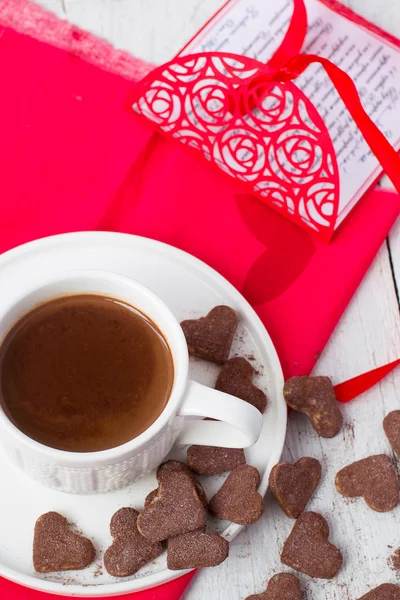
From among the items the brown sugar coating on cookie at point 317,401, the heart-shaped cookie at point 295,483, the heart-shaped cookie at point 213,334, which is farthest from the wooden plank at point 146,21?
the heart-shaped cookie at point 295,483

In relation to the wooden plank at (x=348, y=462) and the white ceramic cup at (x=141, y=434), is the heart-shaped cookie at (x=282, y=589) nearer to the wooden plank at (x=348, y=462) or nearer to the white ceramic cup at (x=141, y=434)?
the wooden plank at (x=348, y=462)

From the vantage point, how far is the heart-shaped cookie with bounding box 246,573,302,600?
119 centimetres

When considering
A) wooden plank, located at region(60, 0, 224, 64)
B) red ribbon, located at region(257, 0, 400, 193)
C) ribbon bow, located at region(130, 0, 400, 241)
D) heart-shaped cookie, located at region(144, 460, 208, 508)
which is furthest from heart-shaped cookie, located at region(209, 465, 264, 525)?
wooden plank, located at region(60, 0, 224, 64)

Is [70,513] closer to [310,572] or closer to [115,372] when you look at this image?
[115,372]

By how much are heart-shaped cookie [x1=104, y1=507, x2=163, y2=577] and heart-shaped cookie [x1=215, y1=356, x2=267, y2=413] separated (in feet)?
0.77

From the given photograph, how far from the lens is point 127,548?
1118 millimetres

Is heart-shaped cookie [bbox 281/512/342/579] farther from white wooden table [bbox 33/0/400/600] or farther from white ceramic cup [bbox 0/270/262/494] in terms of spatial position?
white ceramic cup [bbox 0/270/262/494]

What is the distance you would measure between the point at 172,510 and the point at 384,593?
353 millimetres

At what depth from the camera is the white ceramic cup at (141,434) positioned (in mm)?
1006

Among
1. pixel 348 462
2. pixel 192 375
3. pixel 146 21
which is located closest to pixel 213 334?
pixel 192 375

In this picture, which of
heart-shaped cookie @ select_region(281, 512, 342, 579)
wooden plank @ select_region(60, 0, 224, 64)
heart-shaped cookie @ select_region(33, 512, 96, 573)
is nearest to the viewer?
heart-shaped cookie @ select_region(33, 512, 96, 573)

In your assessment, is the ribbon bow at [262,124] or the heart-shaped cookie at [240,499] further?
the ribbon bow at [262,124]

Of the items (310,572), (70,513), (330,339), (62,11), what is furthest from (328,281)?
(62,11)

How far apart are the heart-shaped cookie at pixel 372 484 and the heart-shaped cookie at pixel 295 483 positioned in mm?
46
